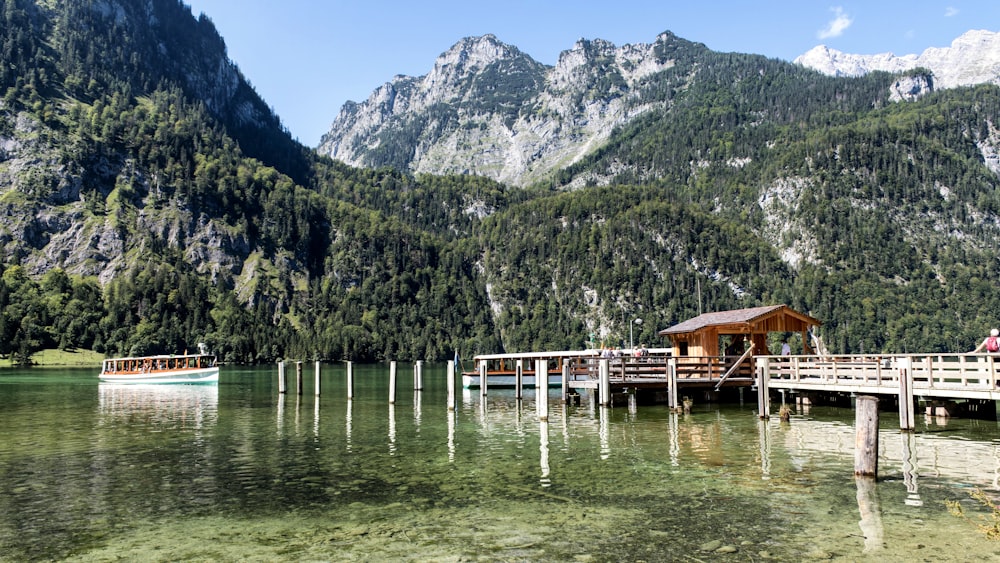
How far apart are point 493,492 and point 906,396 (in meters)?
21.8

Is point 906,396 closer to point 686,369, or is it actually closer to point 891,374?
point 891,374

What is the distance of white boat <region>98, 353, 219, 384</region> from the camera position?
282ft

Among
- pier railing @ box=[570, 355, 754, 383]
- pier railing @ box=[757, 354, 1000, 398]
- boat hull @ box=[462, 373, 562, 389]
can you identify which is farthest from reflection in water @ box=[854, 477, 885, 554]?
boat hull @ box=[462, 373, 562, 389]

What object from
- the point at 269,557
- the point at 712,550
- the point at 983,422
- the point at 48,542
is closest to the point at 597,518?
the point at 712,550

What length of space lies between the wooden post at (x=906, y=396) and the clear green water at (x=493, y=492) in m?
0.76

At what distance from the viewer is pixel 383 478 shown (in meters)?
23.8

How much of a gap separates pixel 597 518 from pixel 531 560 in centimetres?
385

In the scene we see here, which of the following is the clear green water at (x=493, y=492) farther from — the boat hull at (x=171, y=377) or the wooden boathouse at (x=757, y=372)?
the boat hull at (x=171, y=377)

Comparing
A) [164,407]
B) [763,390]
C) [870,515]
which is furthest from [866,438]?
[164,407]

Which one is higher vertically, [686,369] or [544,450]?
[686,369]

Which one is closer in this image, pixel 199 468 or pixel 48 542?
pixel 48 542

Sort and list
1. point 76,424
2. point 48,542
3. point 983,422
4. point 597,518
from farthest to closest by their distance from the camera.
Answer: point 76,424 < point 983,422 < point 597,518 < point 48,542

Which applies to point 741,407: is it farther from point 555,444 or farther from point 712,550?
point 712,550

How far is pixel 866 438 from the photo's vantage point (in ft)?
73.5
